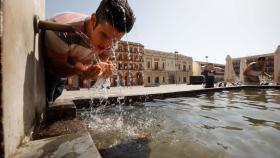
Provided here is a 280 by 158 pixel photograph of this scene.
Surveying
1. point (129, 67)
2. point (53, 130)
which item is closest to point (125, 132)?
point (53, 130)

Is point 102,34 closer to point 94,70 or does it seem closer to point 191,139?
point 94,70

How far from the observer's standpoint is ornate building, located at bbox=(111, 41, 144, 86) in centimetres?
3925

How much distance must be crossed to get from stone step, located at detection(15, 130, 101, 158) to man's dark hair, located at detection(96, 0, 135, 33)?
120 cm

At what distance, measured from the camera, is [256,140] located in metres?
2.14

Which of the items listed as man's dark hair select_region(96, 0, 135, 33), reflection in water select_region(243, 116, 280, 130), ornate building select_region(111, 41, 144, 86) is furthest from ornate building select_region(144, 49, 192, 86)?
man's dark hair select_region(96, 0, 135, 33)

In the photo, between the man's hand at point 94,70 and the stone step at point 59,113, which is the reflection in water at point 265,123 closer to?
the man's hand at point 94,70

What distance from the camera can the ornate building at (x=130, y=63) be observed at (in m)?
39.2

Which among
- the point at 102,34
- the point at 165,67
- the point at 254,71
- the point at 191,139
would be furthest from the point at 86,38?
the point at 165,67

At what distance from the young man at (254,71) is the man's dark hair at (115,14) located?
9726 millimetres

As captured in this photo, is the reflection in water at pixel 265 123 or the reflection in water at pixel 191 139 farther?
the reflection in water at pixel 265 123

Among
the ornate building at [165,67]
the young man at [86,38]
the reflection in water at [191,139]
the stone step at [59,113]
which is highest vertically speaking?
the ornate building at [165,67]

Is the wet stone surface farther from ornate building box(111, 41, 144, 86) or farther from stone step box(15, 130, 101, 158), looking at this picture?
ornate building box(111, 41, 144, 86)

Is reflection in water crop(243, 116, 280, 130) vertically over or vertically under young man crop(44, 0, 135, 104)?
under

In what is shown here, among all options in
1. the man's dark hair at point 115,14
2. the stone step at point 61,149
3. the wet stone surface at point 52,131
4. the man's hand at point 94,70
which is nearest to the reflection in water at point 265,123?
the man's hand at point 94,70
